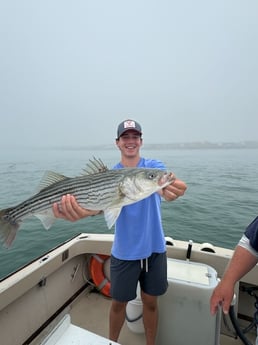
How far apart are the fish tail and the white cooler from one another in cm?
181

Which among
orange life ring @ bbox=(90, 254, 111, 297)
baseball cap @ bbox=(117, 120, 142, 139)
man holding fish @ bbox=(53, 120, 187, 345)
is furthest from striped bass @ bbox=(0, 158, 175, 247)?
orange life ring @ bbox=(90, 254, 111, 297)

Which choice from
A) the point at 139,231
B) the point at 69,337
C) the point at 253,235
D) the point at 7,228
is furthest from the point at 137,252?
the point at 7,228

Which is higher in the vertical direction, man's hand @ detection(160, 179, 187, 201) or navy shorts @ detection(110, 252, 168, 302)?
man's hand @ detection(160, 179, 187, 201)

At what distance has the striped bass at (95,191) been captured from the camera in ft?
8.05

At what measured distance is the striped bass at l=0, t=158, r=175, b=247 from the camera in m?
2.46

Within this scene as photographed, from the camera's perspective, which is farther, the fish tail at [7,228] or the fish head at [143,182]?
the fish tail at [7,228]

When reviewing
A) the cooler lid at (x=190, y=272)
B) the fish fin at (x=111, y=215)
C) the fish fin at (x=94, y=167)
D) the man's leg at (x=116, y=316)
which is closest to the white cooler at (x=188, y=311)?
the cooler lid at (x=190, y=272)

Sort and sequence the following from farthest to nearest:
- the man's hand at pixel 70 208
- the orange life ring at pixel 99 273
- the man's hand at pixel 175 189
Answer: the orange life ring at pixel 99 273 < the man's hand at pixel 70 208 < the man's hand at pixel 175 189

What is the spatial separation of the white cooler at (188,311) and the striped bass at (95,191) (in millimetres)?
1172

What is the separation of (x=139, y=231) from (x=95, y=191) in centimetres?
64

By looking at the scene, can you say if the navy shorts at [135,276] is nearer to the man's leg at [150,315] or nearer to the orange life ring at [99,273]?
the man's leg at [150,315]

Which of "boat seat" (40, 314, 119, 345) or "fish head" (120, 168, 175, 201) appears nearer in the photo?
"boat seat" (40, 314, 119, 345)

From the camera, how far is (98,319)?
3908 mm

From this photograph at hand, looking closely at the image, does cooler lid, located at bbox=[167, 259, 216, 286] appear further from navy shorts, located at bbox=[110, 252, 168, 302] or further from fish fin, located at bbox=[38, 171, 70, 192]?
fish fin, located at bbox=[38, 171, 70, 192]
